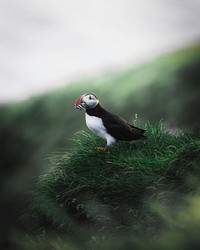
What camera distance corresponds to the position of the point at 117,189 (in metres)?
4.98

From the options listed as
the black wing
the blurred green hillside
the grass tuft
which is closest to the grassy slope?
the blurred green hillside

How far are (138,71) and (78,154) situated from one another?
4.92 m

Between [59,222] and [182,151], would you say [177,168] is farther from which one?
[59,222]

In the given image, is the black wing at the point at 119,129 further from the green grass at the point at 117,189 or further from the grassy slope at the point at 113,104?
the grassy slope at the point at 113,104

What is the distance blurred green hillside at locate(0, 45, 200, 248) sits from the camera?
871cm

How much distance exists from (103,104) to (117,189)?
4.73 metres

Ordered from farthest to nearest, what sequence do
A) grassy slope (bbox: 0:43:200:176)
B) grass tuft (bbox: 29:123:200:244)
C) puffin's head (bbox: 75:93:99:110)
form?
grassy slope (bbox: 0:43:200:176) < puffin's head (bbox: 75:93:99:110) < grass tuft (bbox: 29:123:200:244)

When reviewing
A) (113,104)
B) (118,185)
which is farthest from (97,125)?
(113,104)

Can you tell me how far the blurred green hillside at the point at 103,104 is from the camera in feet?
28.6

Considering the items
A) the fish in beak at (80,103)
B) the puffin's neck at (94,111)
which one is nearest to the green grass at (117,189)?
the puffin's neck at (94,111)

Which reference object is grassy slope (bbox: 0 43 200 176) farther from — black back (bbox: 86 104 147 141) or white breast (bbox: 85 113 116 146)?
white breast (bbox: 85 113 116 146)

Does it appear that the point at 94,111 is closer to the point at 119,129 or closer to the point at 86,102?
the point at 86,102

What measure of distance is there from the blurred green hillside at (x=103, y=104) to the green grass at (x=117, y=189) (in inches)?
92.9

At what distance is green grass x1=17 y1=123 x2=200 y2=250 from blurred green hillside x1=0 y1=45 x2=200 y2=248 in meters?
2.36
